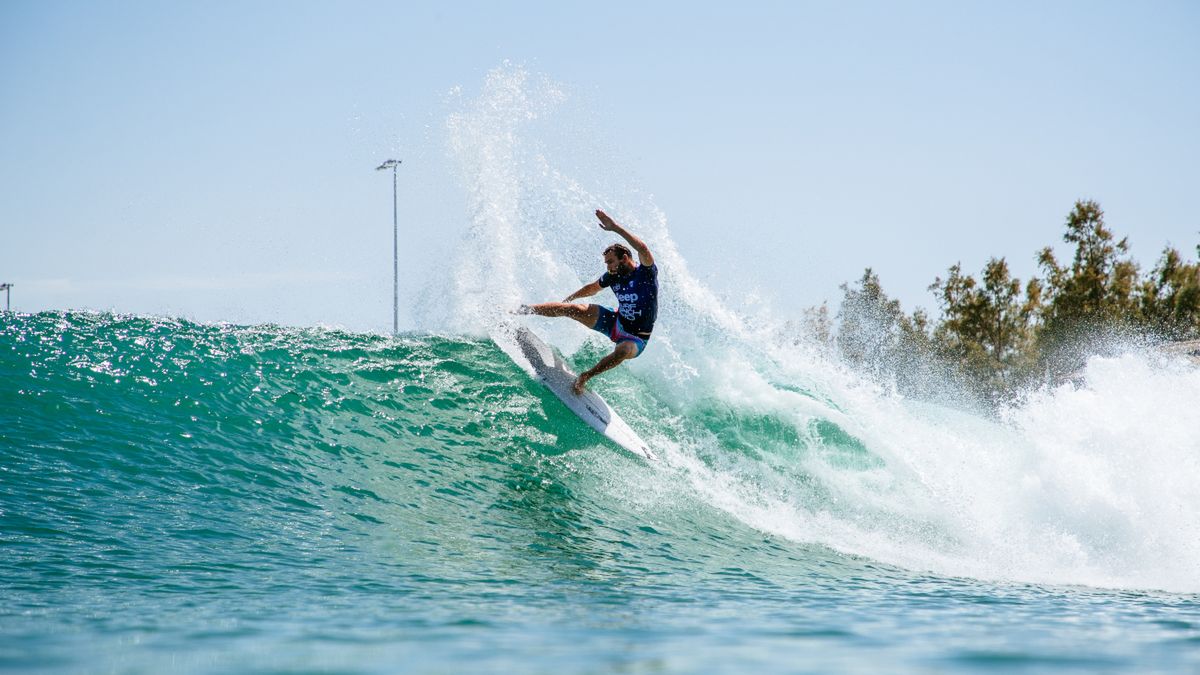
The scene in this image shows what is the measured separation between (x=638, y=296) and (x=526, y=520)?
10.0 feet

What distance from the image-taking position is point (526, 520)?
22.4 ft

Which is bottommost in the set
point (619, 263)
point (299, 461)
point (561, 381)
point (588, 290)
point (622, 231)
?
point (299, 461)

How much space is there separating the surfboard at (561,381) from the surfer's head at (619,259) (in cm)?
149

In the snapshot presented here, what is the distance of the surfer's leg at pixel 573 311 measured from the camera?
941 cm

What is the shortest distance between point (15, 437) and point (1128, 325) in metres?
27.0

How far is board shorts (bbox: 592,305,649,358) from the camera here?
30.2 feet

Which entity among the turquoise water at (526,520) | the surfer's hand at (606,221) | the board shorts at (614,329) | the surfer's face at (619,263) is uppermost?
the surfer's hand at (606,221)

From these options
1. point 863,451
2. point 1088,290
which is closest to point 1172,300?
point 1088,290

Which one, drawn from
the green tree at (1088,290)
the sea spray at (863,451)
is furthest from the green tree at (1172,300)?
the sea spray at (863,451)

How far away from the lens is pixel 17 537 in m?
5.35

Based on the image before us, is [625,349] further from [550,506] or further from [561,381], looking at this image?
[550,506]

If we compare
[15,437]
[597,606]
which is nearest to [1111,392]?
[597,606]

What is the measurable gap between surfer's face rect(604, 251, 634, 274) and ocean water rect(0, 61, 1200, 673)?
5.75ft

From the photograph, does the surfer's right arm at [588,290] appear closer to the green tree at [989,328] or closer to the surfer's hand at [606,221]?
the surfer's hand at [606,221]
